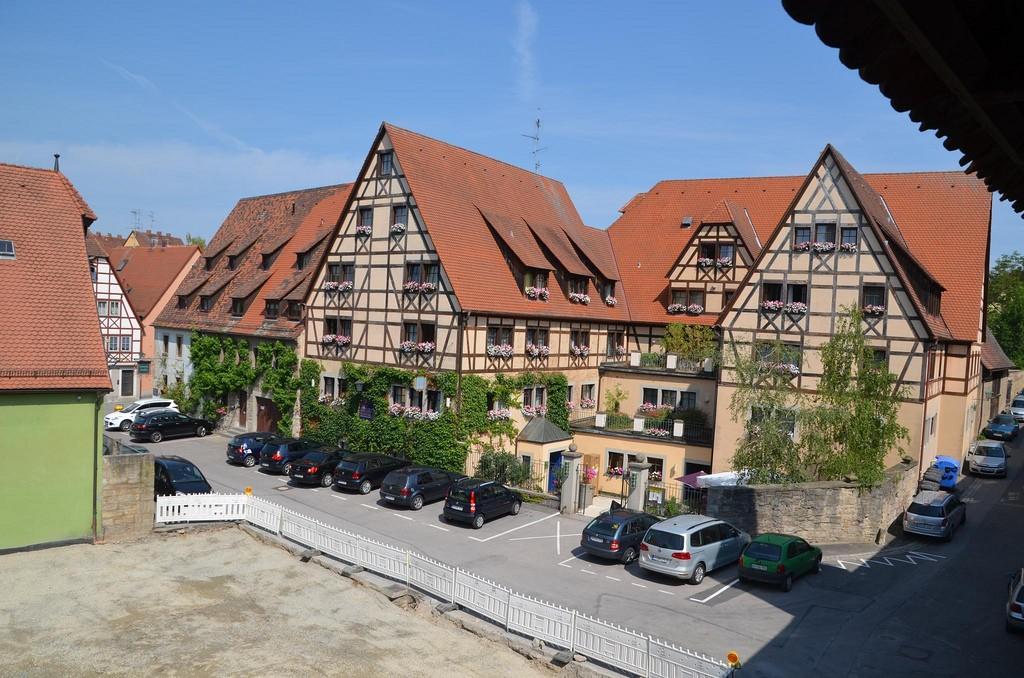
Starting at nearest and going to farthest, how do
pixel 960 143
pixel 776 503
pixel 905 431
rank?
pixel 960 143 < pixel 776 503 < pixel 905 431

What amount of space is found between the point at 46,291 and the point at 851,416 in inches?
948

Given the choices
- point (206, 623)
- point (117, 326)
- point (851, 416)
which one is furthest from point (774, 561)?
point (117, 326)

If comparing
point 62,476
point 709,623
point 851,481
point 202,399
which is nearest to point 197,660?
point 62,476

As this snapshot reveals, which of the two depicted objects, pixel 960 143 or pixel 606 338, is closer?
pixel 960 143

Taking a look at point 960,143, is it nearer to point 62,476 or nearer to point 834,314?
point 62,476

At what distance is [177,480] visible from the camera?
24609 millimetres

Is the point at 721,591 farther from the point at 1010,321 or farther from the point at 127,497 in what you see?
the point at 1010,321

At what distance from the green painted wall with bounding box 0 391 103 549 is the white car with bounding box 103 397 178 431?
69.4 feet

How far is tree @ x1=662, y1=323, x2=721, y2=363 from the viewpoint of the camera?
34531mm

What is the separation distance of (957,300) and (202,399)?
37377 mm

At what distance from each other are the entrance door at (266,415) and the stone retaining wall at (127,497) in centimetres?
1814

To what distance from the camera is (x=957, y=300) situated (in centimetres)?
3322

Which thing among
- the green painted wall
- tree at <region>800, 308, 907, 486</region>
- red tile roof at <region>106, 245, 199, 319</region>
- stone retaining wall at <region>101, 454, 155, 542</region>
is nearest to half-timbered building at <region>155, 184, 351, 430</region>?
red tile roof at <region>106, 245, 199, 319</region>

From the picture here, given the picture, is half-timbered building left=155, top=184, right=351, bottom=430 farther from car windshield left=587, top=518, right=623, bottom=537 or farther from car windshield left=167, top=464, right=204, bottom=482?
car windshield left=587, top=518, right=623, bottom=537
